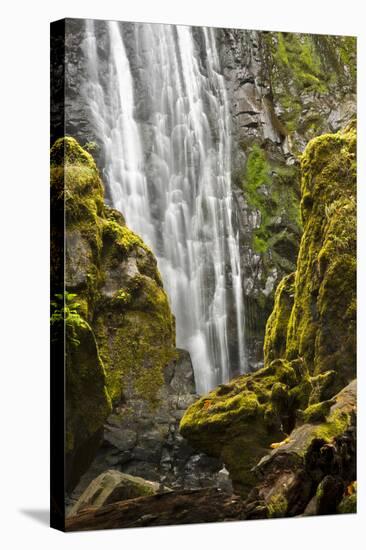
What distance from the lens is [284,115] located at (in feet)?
44.8

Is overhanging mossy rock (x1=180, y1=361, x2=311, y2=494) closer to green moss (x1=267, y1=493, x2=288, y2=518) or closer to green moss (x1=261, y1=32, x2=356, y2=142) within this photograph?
green moss (x1=267, y1=493, x2=288, y2=518)

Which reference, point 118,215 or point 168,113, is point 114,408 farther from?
point 168,113

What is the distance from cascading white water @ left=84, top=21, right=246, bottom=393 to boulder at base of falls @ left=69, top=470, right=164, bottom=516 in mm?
1066

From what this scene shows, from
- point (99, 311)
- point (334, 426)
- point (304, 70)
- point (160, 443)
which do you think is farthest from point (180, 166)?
point (334, 426)

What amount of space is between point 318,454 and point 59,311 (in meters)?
2.84

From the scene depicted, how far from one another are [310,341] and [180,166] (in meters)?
2.12

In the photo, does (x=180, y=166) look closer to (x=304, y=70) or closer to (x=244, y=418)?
(x=304, y=70)

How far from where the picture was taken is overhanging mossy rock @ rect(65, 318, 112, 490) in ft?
40.7

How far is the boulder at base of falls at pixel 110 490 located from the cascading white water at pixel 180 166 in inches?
42.0

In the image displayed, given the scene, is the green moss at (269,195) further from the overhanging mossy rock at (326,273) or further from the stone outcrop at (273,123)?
the overhanging mossy rock at (326,273)

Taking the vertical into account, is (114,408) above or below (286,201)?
below

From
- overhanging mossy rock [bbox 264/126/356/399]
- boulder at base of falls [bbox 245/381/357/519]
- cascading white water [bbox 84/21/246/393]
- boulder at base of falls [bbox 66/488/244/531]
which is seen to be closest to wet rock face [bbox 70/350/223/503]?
boulder at base of falls [bbox 66/488/244/531]

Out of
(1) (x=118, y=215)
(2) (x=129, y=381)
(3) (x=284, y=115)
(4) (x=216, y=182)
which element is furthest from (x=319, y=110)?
(2) (x=129, y=381)

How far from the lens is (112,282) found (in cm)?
1270
